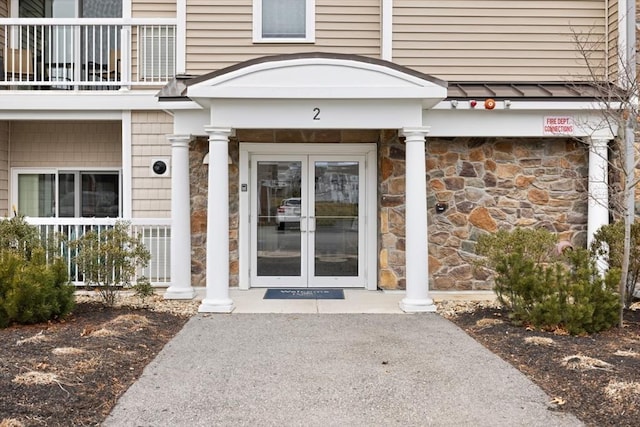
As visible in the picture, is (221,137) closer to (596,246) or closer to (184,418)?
(184,418)

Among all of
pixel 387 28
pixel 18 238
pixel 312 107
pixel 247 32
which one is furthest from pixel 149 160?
pixel 387 28

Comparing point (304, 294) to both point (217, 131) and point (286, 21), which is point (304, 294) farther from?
point (286, 21)

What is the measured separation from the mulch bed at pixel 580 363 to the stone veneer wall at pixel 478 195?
208cm

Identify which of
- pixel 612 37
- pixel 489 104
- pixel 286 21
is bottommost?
pixel 489 104

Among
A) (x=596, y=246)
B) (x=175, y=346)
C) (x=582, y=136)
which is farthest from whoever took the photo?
(x=582, y=136)

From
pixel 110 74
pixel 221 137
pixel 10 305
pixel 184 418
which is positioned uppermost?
pixel 110 74

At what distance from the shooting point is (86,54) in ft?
32.6

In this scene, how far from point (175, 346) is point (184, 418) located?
197cm

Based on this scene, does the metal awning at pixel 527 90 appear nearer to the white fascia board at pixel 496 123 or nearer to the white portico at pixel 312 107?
the white fascia board at pixel 496 123

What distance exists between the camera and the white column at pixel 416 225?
795 centimetres

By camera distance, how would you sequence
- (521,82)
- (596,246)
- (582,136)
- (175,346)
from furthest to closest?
(521,82) < (582,136) < (596,246) < (175,346)

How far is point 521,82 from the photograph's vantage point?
9.45 meters

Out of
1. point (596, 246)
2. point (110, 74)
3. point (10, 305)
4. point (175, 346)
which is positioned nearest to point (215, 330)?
point (175, 346)

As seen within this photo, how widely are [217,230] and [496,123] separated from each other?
4.47m
